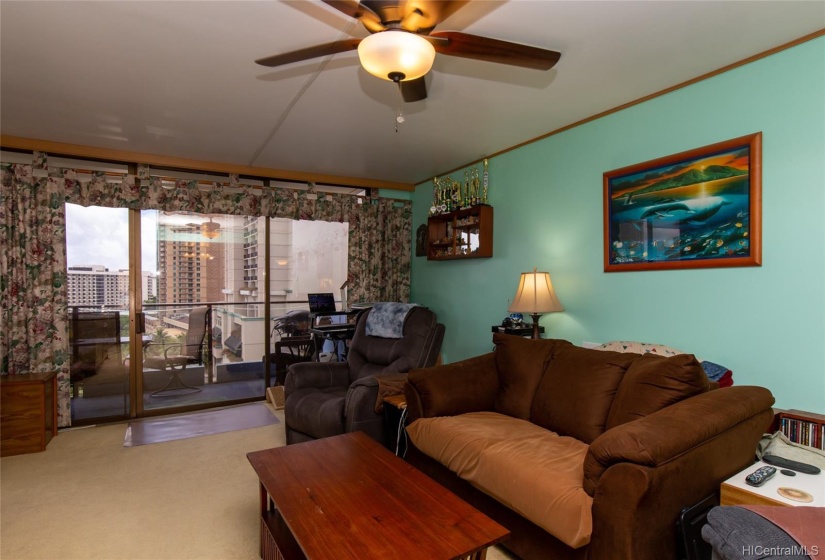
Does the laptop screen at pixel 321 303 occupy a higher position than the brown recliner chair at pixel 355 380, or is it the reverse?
the laptop screen at pixel 321 303

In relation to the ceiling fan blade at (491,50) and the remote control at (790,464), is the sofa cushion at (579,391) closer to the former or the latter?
the remote control at (790,464)

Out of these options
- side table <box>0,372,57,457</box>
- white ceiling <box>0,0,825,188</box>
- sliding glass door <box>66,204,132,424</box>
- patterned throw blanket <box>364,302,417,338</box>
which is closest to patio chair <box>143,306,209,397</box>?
sliding glass door <box>66,204,132,424</box>

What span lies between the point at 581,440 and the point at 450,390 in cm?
77

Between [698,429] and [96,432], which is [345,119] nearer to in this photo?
[698,429]

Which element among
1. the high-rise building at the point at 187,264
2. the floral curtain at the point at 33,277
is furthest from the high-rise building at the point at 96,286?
the high-rise building at the point at 187,264

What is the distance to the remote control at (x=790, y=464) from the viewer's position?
173cm

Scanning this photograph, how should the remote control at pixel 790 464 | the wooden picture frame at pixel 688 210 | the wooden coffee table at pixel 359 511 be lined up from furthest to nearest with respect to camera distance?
1. the wooden picture frame at pixel 688 210
2. the remote control at pixel 790 464
3. the wooden coffee table at pixel 359 511

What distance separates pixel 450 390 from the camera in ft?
8.51

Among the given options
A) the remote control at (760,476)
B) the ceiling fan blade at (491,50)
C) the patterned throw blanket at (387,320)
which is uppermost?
the ceiling fan blade at (491,50)

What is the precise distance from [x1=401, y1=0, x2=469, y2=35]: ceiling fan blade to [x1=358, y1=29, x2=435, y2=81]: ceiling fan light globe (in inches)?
2.2

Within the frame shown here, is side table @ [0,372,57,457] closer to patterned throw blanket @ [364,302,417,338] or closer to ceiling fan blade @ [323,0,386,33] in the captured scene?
patterned throw blanket @ [364,302,417,338]

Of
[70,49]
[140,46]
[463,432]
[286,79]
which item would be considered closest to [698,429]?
[463,432]

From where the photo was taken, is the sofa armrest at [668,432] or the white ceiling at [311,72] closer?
the sofa armrest at [668,432]

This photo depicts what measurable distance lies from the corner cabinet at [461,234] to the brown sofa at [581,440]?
1414 mm
